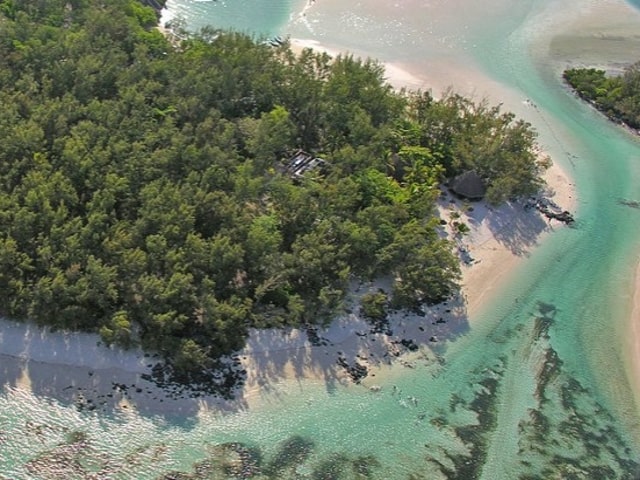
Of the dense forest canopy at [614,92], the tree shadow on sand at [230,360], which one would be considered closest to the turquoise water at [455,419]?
the tree shadow on sand at [230,360]

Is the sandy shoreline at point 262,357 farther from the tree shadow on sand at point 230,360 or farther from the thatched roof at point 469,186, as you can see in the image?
the thatched roof at point 469,186

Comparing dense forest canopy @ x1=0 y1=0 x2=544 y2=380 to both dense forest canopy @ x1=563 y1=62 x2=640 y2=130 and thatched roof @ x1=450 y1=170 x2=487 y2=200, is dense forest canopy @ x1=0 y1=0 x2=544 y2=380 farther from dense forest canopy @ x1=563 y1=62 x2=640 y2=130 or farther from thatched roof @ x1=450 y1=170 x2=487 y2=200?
dense forest canopy @ x1=563 y1=62 x2=640 y2=130

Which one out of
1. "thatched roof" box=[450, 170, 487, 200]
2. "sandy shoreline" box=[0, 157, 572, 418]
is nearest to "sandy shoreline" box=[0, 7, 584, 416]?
"sandy shoreline" box=[0, 157, 572, 418]

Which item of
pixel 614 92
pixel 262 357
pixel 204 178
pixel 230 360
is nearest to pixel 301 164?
pixel 204 178

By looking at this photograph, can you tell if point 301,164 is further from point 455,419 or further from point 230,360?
point 455,419

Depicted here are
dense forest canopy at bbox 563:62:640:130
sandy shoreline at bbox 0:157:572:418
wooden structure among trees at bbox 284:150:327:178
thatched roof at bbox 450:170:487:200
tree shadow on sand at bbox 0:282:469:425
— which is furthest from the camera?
dense forest canopy at bbox 563:62:640:130

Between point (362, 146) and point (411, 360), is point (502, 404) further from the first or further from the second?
point (362, 146)
